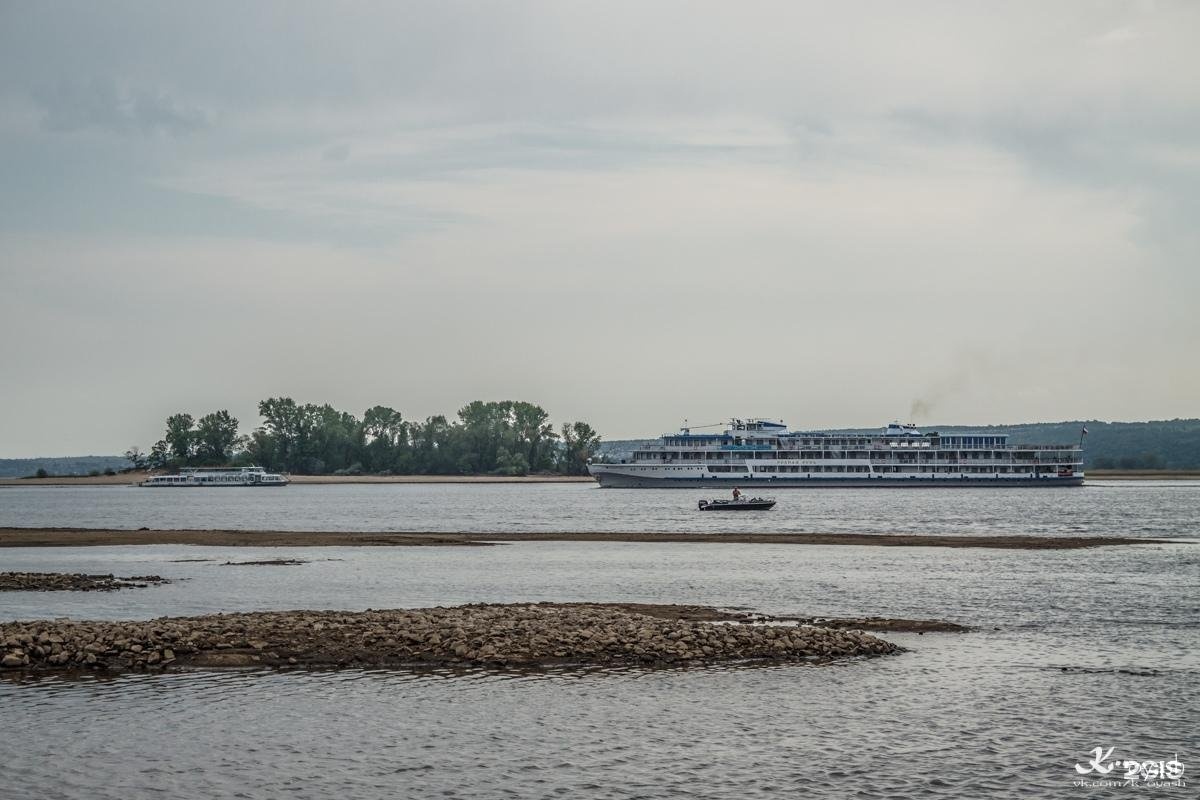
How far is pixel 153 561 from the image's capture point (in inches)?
2736

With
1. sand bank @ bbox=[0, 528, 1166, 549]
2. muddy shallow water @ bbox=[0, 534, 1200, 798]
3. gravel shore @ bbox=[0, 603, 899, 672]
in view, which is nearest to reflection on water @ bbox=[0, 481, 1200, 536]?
sand bank @ bbox=[0, 528, 1166, 549]

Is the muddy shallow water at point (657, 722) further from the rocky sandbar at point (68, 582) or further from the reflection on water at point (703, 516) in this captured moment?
the reflection on water at point (703, 516)

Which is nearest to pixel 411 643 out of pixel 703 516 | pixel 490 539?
pixel 490 539

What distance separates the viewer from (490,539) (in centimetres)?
8881

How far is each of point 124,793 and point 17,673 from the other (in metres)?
11.7

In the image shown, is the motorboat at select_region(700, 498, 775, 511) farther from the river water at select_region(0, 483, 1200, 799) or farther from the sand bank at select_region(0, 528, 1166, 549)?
the river water at select_region(0, 483, 1200, 799)

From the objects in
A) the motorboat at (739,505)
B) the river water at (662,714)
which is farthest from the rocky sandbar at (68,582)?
the motorboat at (739,505)

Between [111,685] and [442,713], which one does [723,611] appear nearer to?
[442,713]

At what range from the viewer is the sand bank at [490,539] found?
81.4 meters

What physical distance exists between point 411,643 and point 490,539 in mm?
54696

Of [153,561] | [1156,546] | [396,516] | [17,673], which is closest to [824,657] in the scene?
[17,673]

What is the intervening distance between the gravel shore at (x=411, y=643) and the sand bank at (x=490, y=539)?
46.2m

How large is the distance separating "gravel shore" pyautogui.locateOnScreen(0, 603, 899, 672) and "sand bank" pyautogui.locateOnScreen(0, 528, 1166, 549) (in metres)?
46.2

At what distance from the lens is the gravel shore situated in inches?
1280
